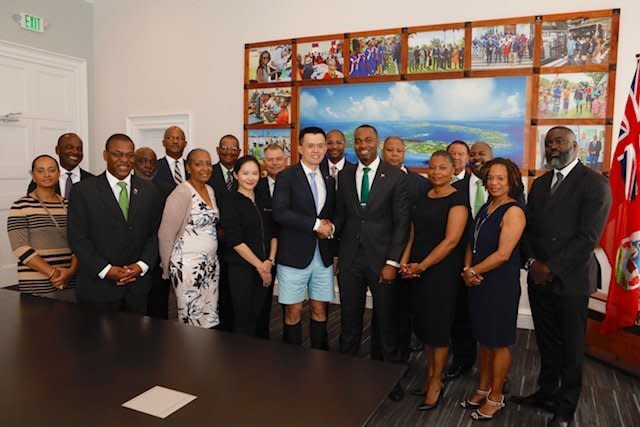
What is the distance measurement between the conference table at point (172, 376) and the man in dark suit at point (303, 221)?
4.09ft

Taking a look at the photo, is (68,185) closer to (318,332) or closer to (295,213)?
(295,213)

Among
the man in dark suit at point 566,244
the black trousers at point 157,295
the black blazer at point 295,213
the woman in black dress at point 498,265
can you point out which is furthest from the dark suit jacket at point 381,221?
the black trousers at point 157,295

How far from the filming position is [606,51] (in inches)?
171

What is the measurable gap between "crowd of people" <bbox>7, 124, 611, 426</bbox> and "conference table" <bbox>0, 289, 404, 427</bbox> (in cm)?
67

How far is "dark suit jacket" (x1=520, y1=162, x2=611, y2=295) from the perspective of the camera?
2.47 m

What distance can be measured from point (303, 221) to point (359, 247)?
0.37m

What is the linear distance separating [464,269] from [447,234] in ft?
0.77

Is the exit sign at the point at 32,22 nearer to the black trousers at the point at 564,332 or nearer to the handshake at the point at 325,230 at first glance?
the handshake at the point at 325,230

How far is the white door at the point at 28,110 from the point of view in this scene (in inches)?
232

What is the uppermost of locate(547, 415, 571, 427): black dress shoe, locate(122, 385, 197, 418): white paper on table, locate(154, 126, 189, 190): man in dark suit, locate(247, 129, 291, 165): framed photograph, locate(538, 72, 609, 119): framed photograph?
locate(538, 72, 609, 119): framed photograph

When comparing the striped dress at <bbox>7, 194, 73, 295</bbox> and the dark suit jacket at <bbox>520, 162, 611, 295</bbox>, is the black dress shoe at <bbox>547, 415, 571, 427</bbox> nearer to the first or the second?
the dark suit jacket at <bbox>520, 162, 611, 295</bbox>

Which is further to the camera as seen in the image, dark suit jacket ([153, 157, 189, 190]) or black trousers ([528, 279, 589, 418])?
dark suit jacket ([153, 157, 189, 190])

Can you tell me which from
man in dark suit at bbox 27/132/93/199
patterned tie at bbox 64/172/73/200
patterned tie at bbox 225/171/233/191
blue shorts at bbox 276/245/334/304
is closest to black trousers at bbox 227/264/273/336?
blue shorts at bbox 276/245/334/304

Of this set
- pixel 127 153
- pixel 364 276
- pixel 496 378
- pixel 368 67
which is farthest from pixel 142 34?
pixel 496 378
